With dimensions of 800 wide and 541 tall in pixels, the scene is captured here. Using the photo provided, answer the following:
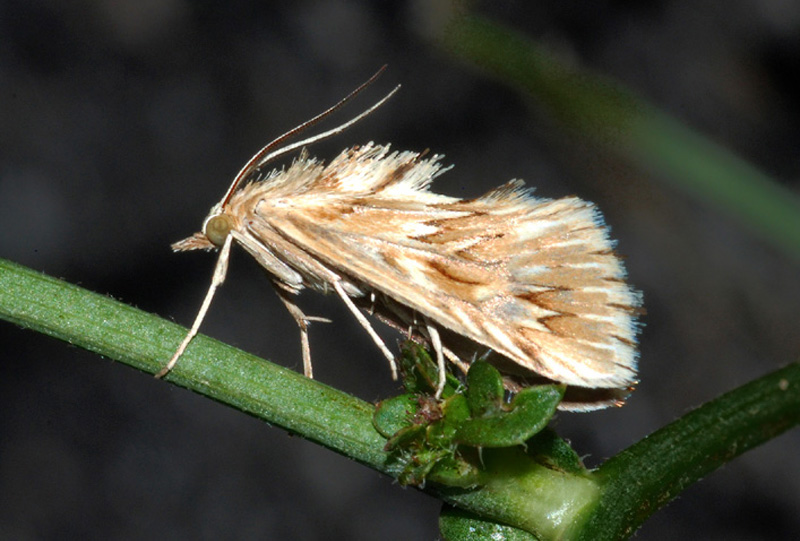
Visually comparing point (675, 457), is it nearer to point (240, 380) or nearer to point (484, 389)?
point (484, 389)

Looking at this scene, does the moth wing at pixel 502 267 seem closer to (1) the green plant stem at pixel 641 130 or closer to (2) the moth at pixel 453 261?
(2) the moth at pixel 453 261

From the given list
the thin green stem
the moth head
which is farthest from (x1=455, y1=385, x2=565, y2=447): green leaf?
the moth head

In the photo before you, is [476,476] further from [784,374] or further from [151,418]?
[151,418]

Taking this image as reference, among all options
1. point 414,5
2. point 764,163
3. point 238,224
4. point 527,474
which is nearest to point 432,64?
point 414,5

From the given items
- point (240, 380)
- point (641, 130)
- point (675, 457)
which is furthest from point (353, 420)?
point (641, 130)

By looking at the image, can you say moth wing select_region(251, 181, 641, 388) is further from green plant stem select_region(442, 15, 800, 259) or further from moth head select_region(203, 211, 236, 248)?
green plant stem select_region(442, 15, 800, 259)

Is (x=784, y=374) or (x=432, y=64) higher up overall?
(x=432, y=64)

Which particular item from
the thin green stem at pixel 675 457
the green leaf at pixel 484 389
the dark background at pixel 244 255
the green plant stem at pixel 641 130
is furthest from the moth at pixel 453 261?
the dark background at pixel 244 255
